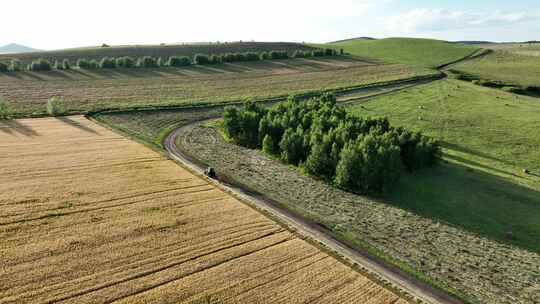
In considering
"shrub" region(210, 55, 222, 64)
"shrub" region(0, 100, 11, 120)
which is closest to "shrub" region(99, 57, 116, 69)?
"shrub" region(210, 55, 222, 64)

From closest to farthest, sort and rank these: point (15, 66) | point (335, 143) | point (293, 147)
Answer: point (335, 143), point (293, 147), point (15, 66)

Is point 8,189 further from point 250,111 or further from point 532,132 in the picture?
point 532,132

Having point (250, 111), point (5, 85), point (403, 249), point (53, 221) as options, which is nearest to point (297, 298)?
point (403, 249)

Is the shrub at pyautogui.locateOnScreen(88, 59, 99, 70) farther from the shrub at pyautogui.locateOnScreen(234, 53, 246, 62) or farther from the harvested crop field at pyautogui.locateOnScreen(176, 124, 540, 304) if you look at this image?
the harvested crop field at pyautogui.locateOnScreen(176, 124, 540, 304)

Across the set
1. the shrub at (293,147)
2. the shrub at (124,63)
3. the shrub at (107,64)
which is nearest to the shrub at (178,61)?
the shrub at (124,63)

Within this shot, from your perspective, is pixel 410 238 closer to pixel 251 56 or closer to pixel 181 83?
pixel 181 83

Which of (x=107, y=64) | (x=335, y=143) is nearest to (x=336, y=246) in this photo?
(x=335, y=143)
